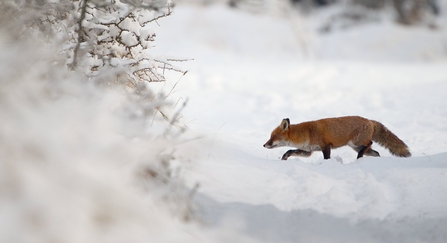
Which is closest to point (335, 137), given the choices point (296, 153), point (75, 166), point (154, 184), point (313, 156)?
point (296, 153)

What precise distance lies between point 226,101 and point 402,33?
67.4ft

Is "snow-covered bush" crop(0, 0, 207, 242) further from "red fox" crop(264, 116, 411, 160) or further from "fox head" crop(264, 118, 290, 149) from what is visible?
"red fox" crop(264, 116, 411, 160)

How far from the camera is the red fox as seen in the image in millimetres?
5840

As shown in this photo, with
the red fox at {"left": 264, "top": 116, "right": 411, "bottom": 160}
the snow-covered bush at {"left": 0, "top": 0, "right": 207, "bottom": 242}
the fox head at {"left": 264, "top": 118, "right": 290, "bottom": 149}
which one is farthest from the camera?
the fox head at {"left": 264, "top": 118, "right": 290, "bottom": 149}

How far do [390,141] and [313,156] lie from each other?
109cm

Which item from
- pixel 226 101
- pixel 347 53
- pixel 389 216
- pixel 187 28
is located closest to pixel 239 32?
pixel 187 28

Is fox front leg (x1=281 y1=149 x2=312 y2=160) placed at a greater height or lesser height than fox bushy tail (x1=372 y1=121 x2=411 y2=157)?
lesser

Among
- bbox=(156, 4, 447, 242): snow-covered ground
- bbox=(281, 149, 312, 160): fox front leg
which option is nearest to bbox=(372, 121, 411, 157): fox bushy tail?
bbox=(156, 4, 447, 242): snow-covered ground

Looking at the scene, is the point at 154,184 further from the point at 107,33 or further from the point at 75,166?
the point at 107,33

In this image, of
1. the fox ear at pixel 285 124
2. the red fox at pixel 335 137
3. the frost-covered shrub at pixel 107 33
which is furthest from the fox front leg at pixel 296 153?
the frost-covered shrub at pixel 107 33

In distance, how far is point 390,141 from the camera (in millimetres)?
5949

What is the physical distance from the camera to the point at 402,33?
94.4 ft

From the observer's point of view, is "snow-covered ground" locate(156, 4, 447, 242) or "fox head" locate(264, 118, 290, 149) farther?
"fox head" locate(264, 118, 290, 149)

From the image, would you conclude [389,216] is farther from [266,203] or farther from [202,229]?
[202,229]
